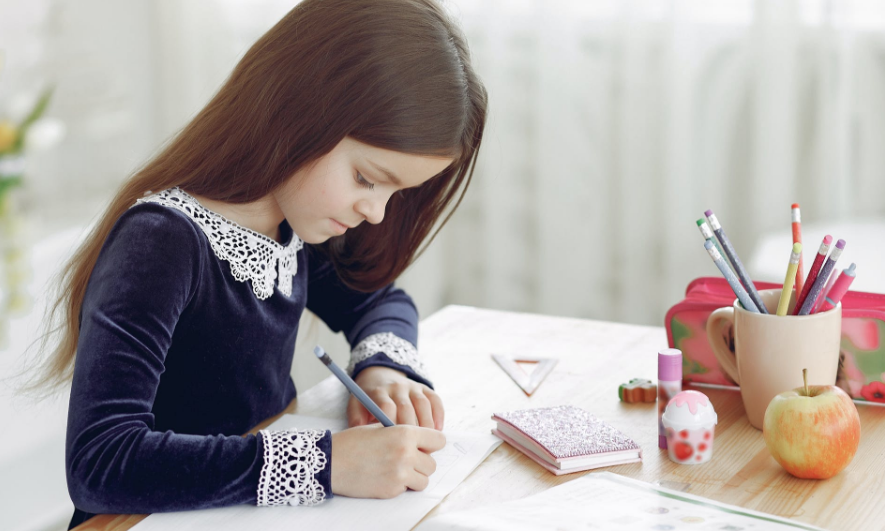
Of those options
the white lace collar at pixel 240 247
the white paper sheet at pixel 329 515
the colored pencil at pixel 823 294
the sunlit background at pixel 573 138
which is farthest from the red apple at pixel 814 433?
the sunlit background at pixel 573 138

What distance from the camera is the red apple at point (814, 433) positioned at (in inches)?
31.5

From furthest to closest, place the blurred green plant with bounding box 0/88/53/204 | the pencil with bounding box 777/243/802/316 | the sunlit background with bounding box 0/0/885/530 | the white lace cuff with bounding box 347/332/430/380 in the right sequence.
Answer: the sunlit background with bounding box 0/0/885/530
the white lace cuff with bounding box 347/332/430/380
the pencil with bounding box 777/243/802/316
the blurred green plant with bounding box 0/88/53/204

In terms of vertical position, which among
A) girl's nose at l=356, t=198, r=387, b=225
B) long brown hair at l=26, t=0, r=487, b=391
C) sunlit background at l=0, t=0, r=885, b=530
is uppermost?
long brown hair at l=26, t=0, r=487, b=391

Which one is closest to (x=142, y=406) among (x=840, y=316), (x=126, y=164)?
(x=840, y=316)

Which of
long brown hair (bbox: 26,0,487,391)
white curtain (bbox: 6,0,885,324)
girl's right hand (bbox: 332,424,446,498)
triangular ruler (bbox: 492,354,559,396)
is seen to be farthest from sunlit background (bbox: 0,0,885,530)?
girl's right hand (bbox: 332,424,446,498)

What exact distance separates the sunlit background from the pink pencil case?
0.80m

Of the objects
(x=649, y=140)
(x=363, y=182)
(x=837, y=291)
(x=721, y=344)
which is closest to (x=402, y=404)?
(x=363, y=182)

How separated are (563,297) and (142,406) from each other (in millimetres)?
1839

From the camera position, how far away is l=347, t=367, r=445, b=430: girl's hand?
97cm

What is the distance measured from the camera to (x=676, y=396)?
2.89 ft

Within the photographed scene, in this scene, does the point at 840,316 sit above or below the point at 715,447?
above

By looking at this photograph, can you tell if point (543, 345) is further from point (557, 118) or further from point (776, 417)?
point (557, 118)

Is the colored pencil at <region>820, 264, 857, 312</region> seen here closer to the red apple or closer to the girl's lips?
the red apple

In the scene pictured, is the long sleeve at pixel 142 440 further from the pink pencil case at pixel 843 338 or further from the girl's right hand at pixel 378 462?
the pink pencil case at pixel 843 338
